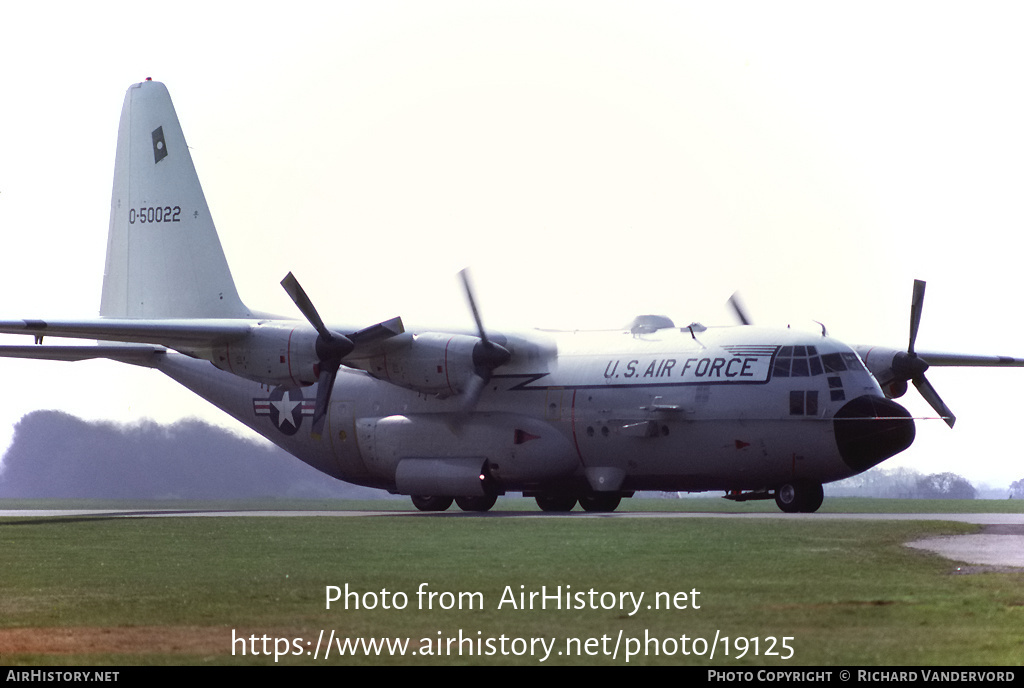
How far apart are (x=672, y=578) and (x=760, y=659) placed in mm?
4945

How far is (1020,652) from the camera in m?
10.3

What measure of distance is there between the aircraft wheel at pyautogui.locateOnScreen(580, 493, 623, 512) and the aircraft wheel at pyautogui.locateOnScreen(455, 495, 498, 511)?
2306 millimetres

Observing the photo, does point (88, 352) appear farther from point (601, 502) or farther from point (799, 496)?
point (799, 496)

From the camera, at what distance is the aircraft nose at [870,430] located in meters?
27.0

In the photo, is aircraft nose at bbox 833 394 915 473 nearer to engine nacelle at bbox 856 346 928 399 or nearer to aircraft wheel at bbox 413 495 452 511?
engine nacelle at bbox 856 346 928 399

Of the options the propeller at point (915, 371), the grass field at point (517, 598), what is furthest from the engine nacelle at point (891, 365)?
the grass field at point (517, 598)

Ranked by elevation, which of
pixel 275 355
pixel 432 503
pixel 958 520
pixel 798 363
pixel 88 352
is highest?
pixel 798 363

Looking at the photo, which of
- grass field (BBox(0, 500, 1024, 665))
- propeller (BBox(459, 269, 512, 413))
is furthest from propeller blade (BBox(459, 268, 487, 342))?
grass field (BBox(0, 500, 1024, 665))

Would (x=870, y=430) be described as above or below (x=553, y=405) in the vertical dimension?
above

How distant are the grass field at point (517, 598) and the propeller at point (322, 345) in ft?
24.0

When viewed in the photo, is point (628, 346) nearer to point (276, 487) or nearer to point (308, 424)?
point (308, 424)

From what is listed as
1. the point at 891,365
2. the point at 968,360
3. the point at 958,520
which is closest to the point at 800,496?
the point at 958,520

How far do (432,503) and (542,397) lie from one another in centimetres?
455

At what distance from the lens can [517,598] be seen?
13484mm
